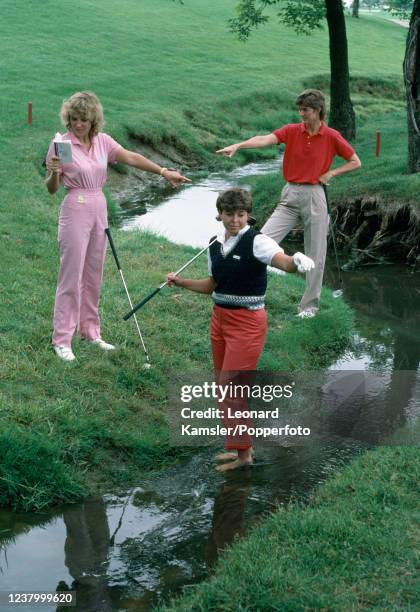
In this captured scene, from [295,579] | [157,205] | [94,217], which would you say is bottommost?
[157,205]

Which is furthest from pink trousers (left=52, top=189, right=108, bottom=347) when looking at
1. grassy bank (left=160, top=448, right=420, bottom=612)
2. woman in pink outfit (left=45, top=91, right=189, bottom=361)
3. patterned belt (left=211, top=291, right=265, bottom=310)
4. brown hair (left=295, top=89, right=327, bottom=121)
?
grassy bank (left=160, top=448, right=420, bottom=612)

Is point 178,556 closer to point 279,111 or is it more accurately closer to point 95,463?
point 95,463

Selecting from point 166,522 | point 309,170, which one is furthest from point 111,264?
point 166,522

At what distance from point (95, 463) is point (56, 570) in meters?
1.56

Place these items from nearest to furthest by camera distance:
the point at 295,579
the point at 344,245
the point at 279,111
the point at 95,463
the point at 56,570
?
the point at 295,579 → the point at 56,570 → the point at 95,463 → the point at 344,245 → the point at 279,111

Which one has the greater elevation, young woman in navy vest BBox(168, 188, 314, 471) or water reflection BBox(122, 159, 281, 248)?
young woman in navy vest BBox(168, 188, 314, 471)

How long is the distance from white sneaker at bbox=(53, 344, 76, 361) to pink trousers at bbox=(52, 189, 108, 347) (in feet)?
0.15

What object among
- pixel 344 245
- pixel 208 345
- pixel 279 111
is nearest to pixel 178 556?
pixel 208 345

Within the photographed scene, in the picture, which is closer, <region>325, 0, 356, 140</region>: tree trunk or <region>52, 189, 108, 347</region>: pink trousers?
<region>52, 189, 108, 347</region>: pink trousers

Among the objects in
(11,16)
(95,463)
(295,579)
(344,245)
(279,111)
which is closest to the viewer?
(295,579)

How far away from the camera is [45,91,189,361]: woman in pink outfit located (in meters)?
8.09

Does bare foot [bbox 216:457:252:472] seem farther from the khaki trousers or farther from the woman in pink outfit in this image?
the khaki trousers

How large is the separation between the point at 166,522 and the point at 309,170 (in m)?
5.06

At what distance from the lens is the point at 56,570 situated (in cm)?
589
